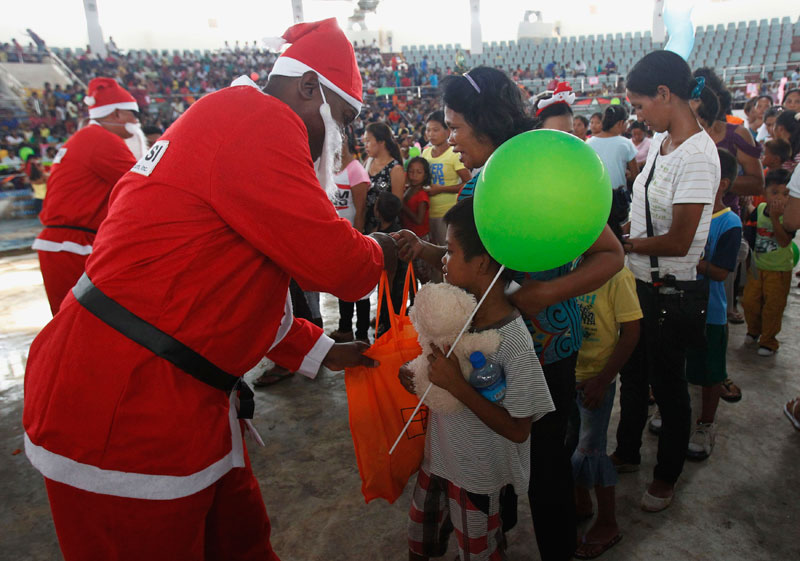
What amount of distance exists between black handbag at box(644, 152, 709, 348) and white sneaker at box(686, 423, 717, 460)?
0.82 m

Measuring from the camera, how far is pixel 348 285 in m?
1.22

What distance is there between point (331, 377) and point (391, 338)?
7.20 feet

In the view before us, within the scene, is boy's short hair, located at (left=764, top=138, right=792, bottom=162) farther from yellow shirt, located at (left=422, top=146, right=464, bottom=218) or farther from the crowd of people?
yellow shirt, located at (left=422, top=146, right=464, bottom=218)

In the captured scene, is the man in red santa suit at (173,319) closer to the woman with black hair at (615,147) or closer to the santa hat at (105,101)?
the santa hat at (105,101)

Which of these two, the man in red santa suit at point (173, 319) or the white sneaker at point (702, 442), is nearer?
the man in red santa suit at point (173, 319)

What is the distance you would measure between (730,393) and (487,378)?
2539 mm

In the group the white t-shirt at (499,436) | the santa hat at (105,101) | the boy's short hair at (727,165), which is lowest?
the white t-shirt at (499,436)

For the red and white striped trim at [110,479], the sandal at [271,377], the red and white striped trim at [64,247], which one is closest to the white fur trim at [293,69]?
the red and white striped trim at [110,479]

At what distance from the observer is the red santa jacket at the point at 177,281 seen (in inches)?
42.5

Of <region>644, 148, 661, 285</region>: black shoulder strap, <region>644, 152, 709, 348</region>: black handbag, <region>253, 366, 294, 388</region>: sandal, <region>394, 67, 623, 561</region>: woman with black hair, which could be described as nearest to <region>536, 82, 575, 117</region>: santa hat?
<region>644, 148, 661, 285</region>: black shoulder strap

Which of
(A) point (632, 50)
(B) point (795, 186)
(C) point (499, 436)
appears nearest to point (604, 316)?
(C) point (499, 436)

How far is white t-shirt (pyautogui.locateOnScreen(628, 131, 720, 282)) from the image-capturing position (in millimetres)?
1882

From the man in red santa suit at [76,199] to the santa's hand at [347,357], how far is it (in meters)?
2.37

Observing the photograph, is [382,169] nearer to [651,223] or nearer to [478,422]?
[651,223]
